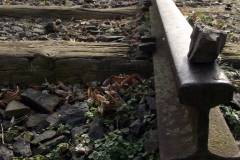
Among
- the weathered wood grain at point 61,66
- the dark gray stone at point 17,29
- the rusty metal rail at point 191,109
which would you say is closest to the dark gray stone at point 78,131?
the rusty metal rail at point 191,109

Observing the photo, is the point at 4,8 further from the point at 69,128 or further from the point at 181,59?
the point at 181,59

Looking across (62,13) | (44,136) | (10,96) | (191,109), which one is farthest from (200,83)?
(62,13)

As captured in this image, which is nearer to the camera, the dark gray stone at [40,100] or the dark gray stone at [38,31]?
the dark gray stone at [40,100]

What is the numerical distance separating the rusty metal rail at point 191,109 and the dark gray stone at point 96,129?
43 cm

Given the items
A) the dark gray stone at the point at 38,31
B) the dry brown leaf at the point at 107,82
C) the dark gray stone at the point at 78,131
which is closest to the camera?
the dark gray stone at the point at 78,131

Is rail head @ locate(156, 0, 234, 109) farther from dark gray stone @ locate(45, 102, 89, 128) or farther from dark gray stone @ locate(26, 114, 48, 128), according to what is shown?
dark gray stone @ locate(26, 114, 48, 128)

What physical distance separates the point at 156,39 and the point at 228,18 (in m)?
2.52

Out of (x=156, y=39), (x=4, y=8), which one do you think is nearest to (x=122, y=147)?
(x=156, y=39)

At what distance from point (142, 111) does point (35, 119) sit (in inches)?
32.2

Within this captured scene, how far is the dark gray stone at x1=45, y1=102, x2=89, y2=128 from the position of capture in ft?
8.56

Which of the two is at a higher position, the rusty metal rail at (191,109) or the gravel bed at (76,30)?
the rusty metal rail at (191,109)

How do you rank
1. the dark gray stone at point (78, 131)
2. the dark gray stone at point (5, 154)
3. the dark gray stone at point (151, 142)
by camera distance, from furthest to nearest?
the dark gray stone at point (78, 131) < the dark gray stone at point (5, 154) < the dark gray stone at point (151, 142)

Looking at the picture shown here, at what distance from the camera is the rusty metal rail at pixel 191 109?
1.44m

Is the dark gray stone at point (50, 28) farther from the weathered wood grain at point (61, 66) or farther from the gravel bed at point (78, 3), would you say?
the gravel bed at point (78, 3)
